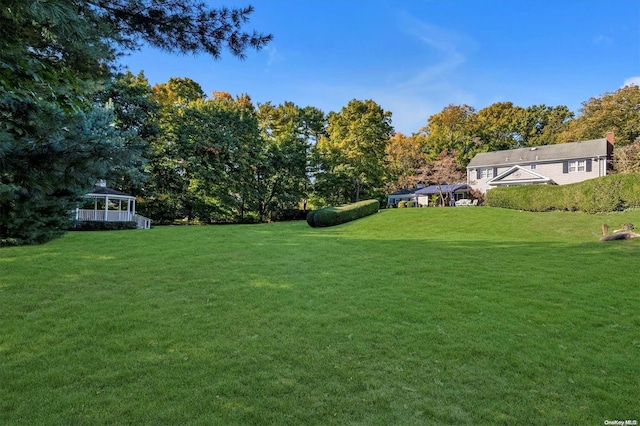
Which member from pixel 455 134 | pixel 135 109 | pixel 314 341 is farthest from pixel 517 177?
pixel 314 341

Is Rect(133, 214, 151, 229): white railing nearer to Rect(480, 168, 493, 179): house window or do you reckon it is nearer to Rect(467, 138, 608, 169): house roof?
Rect(467, 138, 608, 169): house roof

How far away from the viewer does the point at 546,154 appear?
3025 centimetres

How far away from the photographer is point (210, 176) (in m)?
24.9

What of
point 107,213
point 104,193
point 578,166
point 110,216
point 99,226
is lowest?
point 99,226

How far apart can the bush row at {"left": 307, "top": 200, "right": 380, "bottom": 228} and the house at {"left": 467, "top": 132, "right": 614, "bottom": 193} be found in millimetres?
16102

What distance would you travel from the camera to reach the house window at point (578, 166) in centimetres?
2756

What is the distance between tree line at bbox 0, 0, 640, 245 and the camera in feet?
9.11

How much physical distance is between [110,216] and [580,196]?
1020 inches

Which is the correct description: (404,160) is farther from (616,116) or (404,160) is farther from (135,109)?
(135,109)

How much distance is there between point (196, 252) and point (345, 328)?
6.15 metres

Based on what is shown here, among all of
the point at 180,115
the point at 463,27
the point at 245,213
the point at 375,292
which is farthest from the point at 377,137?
the point at 375,292

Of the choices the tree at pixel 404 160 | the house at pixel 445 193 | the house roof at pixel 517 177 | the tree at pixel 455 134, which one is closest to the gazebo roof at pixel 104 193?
the house at pixel 445 193

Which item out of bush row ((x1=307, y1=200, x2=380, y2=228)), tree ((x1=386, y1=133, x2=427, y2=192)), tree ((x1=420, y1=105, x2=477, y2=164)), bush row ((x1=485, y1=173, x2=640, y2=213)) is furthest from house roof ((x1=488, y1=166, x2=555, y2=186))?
bush row ((x1=307, y1=200, x2=380, y2=228))

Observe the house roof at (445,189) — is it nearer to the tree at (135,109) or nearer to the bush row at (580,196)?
Answer: the bush row at (580,196)
